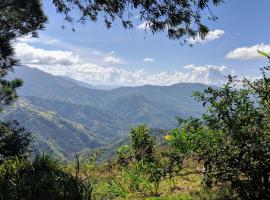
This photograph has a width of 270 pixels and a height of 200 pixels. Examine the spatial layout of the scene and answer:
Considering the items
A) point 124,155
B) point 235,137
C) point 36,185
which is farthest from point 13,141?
point 235,137

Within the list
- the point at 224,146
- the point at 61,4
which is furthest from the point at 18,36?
the point at 224,146

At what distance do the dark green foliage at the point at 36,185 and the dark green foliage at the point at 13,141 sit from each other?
1488cm

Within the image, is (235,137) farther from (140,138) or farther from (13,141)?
(13,141)

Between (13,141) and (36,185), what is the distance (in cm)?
1799

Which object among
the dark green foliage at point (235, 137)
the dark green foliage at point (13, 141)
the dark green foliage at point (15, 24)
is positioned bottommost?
the dark green foliage at point (13, 141)

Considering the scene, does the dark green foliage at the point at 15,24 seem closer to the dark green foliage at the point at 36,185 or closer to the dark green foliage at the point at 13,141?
the dark green foliage at the point at 13,141

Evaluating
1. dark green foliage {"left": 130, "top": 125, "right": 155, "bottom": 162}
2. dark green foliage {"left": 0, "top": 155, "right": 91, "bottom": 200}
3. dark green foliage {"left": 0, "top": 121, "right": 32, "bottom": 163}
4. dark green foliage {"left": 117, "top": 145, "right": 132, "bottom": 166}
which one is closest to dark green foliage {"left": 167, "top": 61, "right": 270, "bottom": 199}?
dark green foliage {"left": 0, "top": 155, "right": 91, "bottom": 200}

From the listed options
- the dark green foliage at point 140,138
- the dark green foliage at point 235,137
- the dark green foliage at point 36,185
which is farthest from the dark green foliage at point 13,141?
the dark green foliage at point 235,137

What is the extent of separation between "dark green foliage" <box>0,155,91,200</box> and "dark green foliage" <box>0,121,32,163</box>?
48.8 feet

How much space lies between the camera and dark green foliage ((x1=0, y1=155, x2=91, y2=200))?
7285 millimetres

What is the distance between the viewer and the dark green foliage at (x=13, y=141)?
23688 millimetres

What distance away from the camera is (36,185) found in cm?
745

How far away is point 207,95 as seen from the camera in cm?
786

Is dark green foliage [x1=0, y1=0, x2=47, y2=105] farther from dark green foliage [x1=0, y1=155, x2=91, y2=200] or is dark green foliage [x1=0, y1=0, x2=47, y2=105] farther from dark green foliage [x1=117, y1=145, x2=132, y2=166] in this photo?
dark green foliage [x1=0, y1=155, x2=91, y2=200]
